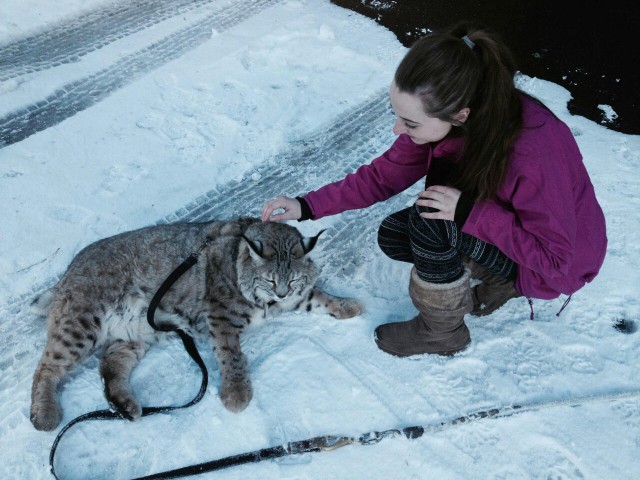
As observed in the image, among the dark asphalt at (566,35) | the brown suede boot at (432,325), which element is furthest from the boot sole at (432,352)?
the dark asphalt at (566,35)

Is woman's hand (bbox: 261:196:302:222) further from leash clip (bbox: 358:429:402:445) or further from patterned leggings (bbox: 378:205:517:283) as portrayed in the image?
leash clip (bbox: 358:429:402:445)

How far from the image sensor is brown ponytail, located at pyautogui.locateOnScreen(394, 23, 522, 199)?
7.24 feet

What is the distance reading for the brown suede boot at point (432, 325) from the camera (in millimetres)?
2766

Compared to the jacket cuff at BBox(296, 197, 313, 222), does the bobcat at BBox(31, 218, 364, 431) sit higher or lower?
lower

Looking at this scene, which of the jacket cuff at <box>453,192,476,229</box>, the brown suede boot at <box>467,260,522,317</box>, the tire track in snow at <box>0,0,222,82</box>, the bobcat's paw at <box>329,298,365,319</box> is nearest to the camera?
the jacket cuff at <box>453,192,476,229</box>

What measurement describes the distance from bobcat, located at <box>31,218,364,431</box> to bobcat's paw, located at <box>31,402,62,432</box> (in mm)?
205

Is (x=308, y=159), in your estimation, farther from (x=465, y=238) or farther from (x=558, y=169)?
(x=558, y=169)

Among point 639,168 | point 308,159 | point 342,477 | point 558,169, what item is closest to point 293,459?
point 342,477

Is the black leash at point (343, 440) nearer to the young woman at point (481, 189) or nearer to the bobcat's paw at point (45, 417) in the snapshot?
the young woman at point (481, 189)

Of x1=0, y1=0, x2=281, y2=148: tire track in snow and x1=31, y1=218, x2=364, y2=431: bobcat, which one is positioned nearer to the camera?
x1=31, y1=218, x2=364, y2=431: bobcat

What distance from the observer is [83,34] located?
552 centimetres

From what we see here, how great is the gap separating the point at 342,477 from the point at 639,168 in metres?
3.57

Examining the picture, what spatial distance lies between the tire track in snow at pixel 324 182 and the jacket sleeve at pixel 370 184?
1.91 ft

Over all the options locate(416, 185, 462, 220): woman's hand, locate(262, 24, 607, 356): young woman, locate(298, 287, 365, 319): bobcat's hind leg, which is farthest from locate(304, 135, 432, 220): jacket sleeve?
locate(416, 185, 462, 220): woman's hand
